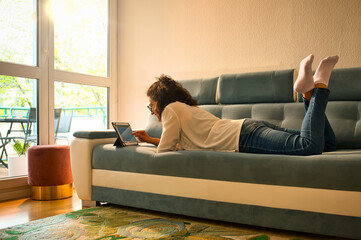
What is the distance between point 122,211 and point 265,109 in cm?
132

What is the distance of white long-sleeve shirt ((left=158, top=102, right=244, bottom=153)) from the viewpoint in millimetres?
2066

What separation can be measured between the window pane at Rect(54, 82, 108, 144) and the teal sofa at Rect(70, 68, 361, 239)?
89 centimetres

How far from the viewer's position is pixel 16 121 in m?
2.88

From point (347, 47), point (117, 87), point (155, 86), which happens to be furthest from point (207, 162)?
point (117, 87)

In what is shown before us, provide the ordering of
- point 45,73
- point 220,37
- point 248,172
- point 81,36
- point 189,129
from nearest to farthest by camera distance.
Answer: point 248,172 → point 189,129 → point 45,73 → point 220,37 → point 81,36

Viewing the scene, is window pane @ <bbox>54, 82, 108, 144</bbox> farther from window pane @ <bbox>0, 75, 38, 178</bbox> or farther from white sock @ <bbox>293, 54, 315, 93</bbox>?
white sock @ <bbox>293, 54, 315, 93</bbox>

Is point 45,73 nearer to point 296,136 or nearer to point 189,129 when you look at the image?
point 189,129

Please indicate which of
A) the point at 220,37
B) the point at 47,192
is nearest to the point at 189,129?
the point at 47,192

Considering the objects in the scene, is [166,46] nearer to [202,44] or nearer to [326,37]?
[202,44]

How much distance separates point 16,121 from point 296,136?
227 cm

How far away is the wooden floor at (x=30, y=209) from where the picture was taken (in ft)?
7.01

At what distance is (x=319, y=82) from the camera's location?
5.98 ft

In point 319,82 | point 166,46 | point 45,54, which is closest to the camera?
point 319,82

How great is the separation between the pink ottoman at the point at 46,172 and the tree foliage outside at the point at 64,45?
1.68 feet
